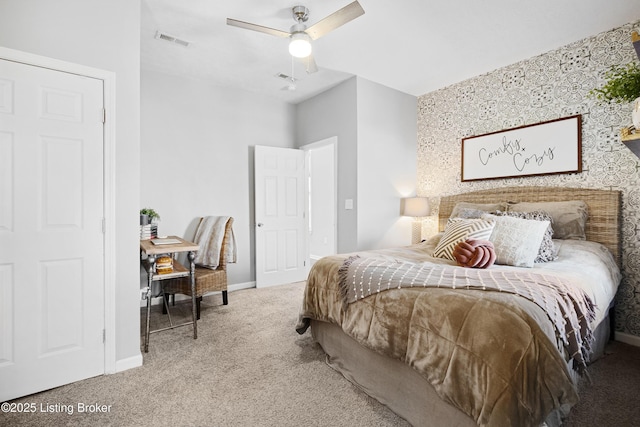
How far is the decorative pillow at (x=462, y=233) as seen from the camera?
239 cm

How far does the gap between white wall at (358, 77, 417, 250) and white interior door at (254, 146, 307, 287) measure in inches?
44.2

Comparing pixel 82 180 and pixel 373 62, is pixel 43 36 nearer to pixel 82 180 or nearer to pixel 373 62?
pixel 82 180

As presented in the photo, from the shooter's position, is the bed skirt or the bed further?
the bed skirt

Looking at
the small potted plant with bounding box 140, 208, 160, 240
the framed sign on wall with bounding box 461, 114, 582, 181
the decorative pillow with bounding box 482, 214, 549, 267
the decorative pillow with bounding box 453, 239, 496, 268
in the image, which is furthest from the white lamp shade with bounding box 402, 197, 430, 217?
the small potted plant with bounding box 140, 208, 160, 240

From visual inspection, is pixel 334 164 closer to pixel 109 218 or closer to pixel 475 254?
pixel 475 254

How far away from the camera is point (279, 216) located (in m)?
4.54

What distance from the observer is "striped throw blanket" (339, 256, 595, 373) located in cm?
142

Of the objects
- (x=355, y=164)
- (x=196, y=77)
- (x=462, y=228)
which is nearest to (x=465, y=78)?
(x=355, y=164)

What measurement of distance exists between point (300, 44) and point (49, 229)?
215 centimetres

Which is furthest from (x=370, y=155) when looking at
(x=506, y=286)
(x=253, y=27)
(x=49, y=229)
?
(x=49, y=229)

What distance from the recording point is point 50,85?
76.2 inches

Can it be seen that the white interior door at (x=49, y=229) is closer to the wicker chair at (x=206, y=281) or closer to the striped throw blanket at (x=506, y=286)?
the wicker chair at (x=206, y=281)

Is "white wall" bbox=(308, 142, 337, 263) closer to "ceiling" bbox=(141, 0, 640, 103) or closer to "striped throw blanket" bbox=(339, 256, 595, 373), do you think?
"ceiling" bbox=(141, 0, 640, 103)

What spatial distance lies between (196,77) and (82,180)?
94.6 inches
